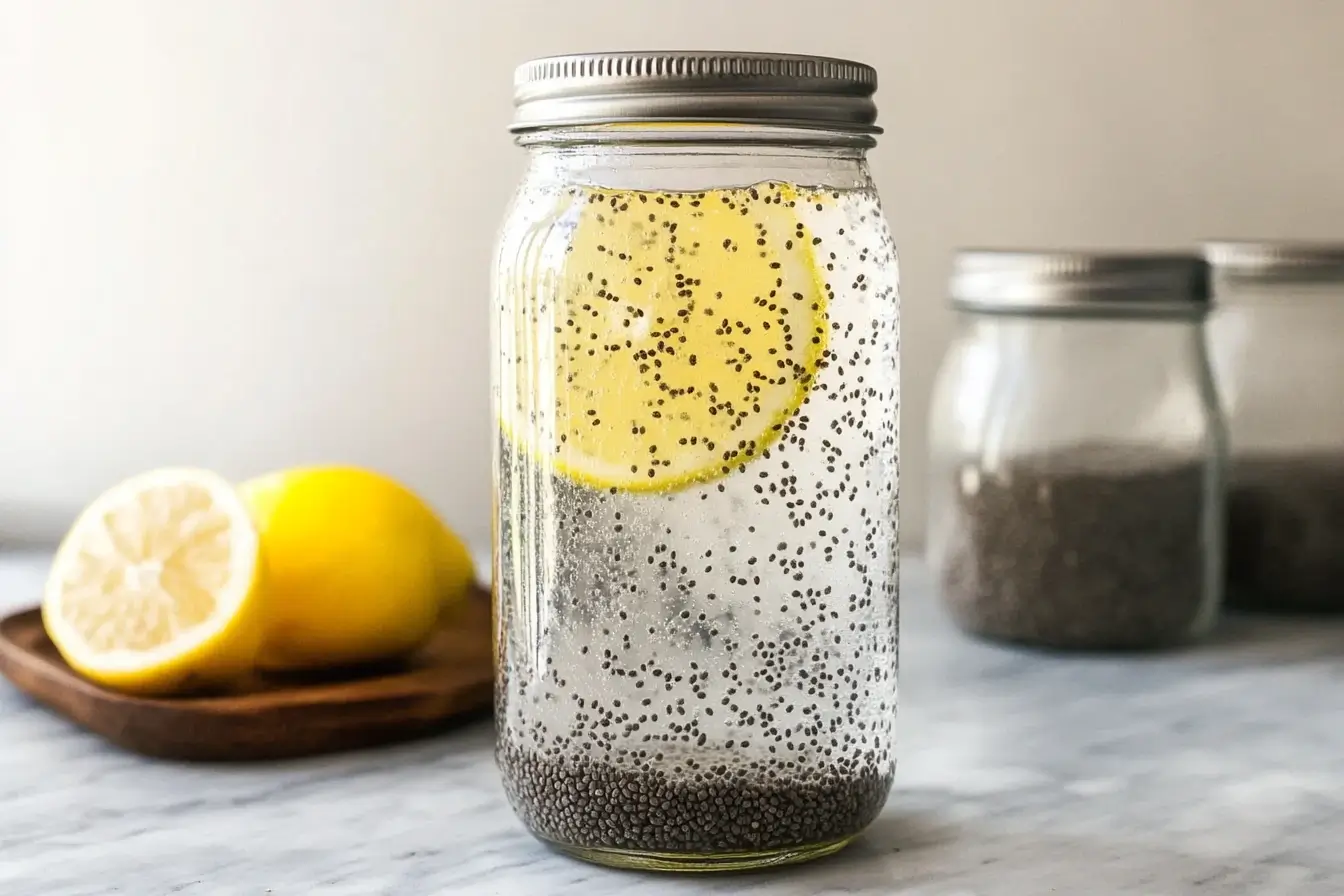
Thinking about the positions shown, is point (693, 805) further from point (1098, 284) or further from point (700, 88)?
point (1098, 284)

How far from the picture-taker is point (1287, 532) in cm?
100

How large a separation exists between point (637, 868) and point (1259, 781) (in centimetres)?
31

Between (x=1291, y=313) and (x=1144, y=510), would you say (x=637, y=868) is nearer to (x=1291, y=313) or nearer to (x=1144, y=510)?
(x=1144, y=510)

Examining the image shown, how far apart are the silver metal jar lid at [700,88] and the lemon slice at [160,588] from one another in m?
0.32

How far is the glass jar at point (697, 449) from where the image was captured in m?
0.53

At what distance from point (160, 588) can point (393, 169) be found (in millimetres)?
489

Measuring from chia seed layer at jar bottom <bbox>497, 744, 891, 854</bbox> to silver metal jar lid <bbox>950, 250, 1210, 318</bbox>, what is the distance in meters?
0.42

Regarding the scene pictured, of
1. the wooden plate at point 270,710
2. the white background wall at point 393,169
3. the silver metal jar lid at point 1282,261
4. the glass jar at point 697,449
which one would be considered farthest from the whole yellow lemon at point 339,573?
the silver metal jar lid at point 1282,261

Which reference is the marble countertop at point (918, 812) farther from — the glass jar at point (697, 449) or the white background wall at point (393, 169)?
the white background wall at point (393, 169)

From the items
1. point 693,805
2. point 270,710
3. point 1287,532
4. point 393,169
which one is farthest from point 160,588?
point 1287,532

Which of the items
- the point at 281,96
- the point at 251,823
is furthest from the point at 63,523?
the point at 251,823

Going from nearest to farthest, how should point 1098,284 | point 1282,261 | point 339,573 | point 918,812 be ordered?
point 918,812 < point 339,573 < point 1098,284 < point 1282,261

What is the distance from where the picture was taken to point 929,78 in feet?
3.67

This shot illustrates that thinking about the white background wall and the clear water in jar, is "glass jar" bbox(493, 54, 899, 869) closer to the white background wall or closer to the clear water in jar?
the clear water in jar
